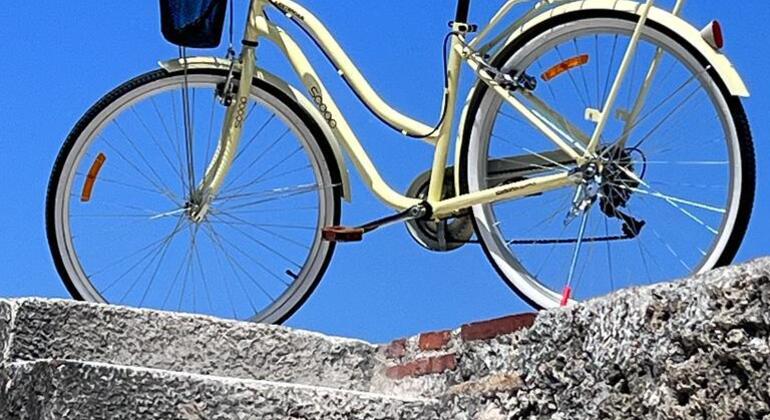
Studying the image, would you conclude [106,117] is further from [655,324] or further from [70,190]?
[655,324]

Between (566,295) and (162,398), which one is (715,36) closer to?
(566,295)

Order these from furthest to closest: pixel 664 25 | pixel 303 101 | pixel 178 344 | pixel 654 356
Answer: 1. pixel 303 101
2. pixel 178 344
3. pixel 664 25
4. pixel 654 356

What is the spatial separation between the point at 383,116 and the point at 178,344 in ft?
2.55

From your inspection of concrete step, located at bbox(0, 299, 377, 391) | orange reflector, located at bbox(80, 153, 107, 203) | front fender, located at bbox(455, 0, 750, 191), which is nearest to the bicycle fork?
orange reflector, located at bbox(80, 153, 107, 203)

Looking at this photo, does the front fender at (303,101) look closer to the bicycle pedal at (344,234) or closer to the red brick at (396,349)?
the bicycle pedal at (344,234)

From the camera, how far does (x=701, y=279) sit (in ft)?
6.70

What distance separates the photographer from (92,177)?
3.27m

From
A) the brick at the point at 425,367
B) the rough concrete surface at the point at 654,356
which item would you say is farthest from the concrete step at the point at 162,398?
the rough concrete surface at the point at 654,356

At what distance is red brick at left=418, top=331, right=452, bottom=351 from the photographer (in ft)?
8.82

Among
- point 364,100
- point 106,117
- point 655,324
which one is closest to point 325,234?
point 364,100

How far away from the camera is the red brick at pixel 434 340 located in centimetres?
269

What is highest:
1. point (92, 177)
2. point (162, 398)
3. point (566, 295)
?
point (92, 177)

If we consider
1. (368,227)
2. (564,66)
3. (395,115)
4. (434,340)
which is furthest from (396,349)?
(564,66)

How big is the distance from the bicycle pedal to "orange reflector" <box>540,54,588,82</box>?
0.57 metres
